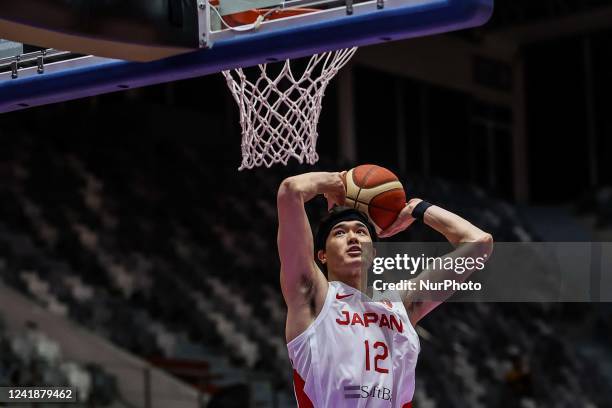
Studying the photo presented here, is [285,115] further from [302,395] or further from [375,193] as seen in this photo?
[302,395]

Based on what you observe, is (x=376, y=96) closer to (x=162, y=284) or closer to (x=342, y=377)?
(x=162, y=284)

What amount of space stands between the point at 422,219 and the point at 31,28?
1468 millimetres

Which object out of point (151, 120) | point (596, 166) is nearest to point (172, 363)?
point (151, 120)

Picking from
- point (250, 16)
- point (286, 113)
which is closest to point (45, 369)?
point (286, 113)

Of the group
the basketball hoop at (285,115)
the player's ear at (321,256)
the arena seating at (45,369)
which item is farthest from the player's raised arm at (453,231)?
the arena seating at (45,369)

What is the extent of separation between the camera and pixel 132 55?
14.4 feet

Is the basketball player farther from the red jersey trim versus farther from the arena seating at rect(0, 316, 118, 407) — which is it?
the arena seating at rect(0, 316, 118, 407)

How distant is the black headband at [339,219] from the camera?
13.3 feet

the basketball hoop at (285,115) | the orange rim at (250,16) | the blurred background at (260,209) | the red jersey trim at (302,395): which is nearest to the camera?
the red jersey trim at (302,395)

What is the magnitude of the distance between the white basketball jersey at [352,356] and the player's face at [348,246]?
8 cm

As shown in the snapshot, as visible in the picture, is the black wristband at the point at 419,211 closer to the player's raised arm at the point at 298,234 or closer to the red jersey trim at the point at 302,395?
the player's raised arm at the point at 298,234

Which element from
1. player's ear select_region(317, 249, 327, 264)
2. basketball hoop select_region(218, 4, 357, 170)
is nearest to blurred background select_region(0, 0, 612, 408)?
basketball hoop select_region(218, 4, 357, 170)

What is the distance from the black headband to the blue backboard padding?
1.89 feet

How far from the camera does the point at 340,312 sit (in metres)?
3.94
